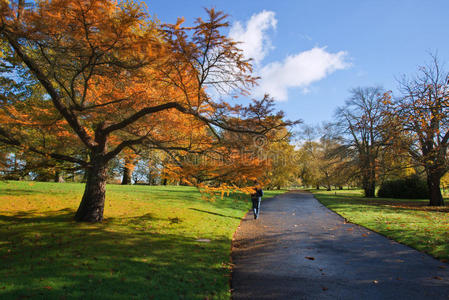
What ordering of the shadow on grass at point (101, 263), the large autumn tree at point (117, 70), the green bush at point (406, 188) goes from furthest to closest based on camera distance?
the green bush at point (406, 188) → the large autumn tree at point (117, 70) → the shadow on grass at point (101, 263)

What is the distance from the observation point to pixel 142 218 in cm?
960

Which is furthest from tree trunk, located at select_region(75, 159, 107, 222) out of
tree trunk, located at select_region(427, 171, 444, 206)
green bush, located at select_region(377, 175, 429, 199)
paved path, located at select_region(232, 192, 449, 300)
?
green bush, located at select_region(377, 175, 429, 199)

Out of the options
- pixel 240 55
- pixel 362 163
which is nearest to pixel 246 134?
pixel 240 55

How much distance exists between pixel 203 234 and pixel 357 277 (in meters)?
4.60

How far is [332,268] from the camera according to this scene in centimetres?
520

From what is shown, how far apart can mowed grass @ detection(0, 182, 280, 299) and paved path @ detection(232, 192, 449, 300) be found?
0.56 meters

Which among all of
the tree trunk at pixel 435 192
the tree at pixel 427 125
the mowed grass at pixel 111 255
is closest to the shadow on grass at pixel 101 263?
the mowed grass at pixel 111 255

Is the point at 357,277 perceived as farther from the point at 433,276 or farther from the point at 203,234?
the point at 203,234

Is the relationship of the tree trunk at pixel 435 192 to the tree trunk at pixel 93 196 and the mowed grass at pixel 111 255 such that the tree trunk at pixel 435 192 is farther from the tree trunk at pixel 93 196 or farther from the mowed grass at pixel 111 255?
the tree trunk at pixel 93 196

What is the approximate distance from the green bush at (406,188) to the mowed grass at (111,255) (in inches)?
1069

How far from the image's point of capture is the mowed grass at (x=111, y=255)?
3900 millimetres

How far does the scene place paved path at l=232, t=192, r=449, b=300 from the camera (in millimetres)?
4074

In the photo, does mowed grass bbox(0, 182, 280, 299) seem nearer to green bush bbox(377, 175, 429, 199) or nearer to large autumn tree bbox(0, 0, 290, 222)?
large autumn tree bbox(0, 0, 290, 222)

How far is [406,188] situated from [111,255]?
32437mm
